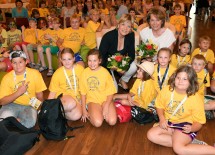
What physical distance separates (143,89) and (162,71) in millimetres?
341

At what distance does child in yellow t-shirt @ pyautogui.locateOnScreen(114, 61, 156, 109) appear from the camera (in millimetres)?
3261

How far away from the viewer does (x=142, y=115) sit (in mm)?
3291

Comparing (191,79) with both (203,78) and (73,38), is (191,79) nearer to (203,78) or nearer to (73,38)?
(203,78)

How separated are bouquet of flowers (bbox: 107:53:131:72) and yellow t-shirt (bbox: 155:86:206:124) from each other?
1.03 metres

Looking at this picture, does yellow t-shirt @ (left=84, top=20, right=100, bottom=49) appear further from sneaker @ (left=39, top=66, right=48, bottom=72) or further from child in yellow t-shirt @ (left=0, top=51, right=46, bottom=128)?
child in yellow t-shirt @ (left=0, top=51, right=46, bottom=128)

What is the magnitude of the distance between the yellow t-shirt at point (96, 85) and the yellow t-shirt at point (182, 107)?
0.74 m

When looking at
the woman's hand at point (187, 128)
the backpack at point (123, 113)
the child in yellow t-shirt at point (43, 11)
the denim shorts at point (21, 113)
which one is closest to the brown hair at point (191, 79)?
the woman's hand at point (187, 128)

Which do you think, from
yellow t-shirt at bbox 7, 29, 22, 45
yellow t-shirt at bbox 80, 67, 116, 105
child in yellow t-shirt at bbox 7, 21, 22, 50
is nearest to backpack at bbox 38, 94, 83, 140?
yellow t-shirt at bbox 80, 67, 116, 105

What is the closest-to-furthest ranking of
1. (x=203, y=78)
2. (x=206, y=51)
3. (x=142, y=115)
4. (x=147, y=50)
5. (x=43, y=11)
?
(x=142, y=115) → (x=203, y=78) → (x=147, y=50) → (x=206, y=51) → (x=43, y=11)

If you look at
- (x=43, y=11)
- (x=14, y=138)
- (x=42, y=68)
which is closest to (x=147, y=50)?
(x=14, y=138)

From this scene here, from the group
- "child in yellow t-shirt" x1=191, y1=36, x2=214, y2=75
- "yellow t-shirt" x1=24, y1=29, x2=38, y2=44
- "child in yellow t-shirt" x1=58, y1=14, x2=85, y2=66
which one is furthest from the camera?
"yellow t-shirt" x1=24, y1=29, x2=38, y2=44

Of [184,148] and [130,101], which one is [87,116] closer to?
[130,101]

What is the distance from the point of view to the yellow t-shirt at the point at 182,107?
264 cm

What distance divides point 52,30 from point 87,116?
268cm
